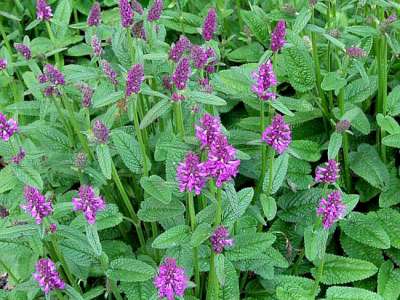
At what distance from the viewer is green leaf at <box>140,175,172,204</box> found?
2988 millimetres

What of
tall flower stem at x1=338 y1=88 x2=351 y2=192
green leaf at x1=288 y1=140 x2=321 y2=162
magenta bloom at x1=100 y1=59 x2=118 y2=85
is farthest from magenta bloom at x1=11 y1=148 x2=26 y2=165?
tall flower stem at x1=338 y1=88 x2=351 y2=192

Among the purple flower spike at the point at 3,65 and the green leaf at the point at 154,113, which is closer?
the green leaf at the point at 154,113

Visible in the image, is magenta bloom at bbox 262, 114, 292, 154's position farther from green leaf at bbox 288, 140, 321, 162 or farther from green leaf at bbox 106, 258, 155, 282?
green leaf at bbox 288, 140, 321, 162

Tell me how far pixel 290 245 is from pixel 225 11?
204 centimetres

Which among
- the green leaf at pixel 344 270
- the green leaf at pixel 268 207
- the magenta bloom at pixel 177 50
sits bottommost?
the green leaf at pixel 344 270

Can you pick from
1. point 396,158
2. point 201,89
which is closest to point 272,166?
point 201,89

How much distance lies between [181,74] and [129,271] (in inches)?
39.3

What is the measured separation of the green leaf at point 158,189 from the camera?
2.99m

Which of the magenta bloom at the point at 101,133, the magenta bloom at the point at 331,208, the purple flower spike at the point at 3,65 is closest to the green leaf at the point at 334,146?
the magenta bloom at the point at 331,208

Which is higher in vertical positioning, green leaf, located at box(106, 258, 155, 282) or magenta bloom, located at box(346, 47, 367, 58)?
magenta bloom, located at box(346, 47, 367, 58)

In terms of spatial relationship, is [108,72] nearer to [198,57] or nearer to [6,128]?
[198,57]

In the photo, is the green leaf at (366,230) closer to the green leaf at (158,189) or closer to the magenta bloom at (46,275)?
the green leaf at (158,189)

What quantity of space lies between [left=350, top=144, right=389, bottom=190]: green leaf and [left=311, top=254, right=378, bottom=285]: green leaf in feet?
1.71

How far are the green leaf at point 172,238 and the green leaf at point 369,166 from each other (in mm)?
1339
